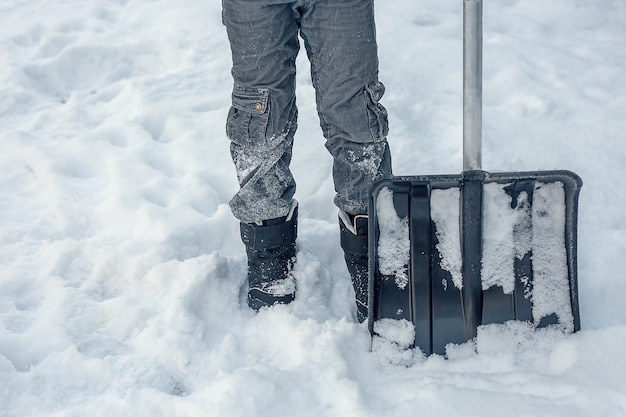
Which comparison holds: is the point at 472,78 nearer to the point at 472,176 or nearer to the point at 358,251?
the point at 472,176

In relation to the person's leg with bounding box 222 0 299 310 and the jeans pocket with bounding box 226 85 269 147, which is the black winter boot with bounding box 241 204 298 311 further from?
the jeans pocket with bounding box 226 85 269 147

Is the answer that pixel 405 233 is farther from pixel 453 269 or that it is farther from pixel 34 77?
pixel 34 77

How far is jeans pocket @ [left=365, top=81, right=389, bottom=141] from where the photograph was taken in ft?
5.52

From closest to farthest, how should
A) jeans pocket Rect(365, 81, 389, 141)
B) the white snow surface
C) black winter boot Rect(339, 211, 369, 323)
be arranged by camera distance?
the white snow surface < jeans pocket Rect(365, 81, 389, 141) < black winter boot Rect(339, 211, 369, 323)

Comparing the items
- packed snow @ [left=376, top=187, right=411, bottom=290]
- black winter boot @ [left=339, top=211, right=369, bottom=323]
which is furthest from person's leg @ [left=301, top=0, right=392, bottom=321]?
packed snow @ [left=376, top=187, right=411, bottom=290]

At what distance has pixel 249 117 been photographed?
1.74 m

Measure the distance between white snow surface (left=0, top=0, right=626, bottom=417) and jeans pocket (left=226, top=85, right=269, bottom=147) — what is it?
16.1 inches

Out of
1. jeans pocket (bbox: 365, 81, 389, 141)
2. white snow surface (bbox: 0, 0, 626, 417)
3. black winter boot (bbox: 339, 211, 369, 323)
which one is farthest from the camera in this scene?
black winter boot (bbox: 339, 211, 369, 323)

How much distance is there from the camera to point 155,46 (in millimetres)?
3332

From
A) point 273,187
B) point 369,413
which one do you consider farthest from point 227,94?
point 369,413

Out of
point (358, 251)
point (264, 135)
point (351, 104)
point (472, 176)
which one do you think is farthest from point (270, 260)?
point (472, 176)

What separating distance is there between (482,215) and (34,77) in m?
2.34

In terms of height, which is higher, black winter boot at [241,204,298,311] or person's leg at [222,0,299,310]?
person's leg at [222,0,299,310]

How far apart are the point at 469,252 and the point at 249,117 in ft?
2.04
